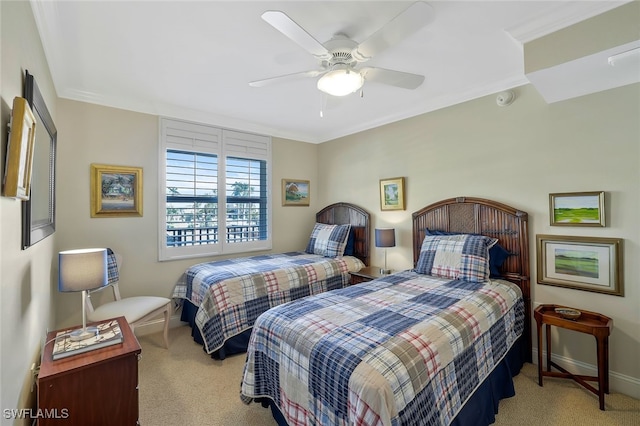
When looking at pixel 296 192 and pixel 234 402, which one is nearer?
pixel 234 402

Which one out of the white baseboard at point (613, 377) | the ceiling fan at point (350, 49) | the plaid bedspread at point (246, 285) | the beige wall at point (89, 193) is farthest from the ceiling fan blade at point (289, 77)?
the white baseboard at point (613, 377)

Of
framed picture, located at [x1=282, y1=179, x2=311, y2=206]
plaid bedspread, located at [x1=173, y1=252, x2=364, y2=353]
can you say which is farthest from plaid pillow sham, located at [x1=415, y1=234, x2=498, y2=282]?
framed picture, located at [x1=282, y1=179, x2=311, y2=206]

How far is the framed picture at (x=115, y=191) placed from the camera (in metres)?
3.00

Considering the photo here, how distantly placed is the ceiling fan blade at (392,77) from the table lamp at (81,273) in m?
2.14

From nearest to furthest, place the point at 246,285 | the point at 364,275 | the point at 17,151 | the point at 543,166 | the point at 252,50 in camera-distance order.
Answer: the point at 17,151, the point at 252,50, the point at 543,166, the point at 246,285, the point at 364,275

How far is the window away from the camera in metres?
3.49

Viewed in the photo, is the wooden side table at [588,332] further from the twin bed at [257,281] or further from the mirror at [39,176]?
the mirror at [39,176]

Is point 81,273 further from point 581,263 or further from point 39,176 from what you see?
point 581,263

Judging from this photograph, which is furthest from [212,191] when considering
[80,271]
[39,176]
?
[80,271]

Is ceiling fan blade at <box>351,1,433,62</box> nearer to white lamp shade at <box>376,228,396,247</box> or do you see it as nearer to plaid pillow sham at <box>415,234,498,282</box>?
plaid pillow sham at <box>415,234,498,282</box>

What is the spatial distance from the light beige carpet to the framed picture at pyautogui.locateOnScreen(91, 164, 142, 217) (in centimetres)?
158

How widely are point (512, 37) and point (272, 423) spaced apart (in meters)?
3.09

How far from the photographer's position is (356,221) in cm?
419

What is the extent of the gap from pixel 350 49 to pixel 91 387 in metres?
2.42
